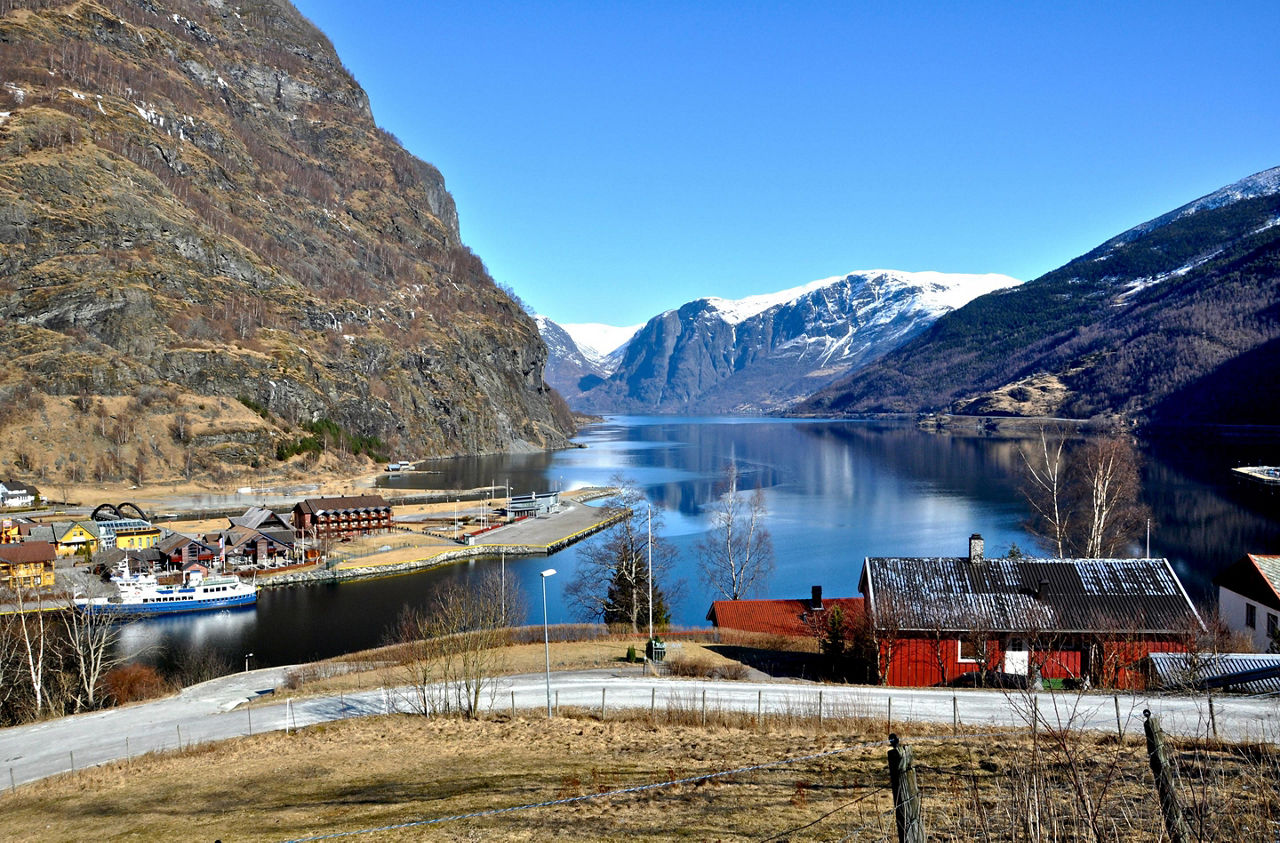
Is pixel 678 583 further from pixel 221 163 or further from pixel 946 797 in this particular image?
pixel 221 163

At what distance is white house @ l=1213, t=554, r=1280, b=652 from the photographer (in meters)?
30.2

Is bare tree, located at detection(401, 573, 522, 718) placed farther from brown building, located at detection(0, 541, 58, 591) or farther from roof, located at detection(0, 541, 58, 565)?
roof, located at detection(0, 541, 58, 565)

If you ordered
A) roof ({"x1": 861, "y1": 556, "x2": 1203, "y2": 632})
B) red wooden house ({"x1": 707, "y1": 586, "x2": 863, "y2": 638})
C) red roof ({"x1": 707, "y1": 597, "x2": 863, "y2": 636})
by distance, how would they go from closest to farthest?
roof ({"x1": 861, "y1": 556, "x2": 1203, "y2": 632}), red wooden house ({"x1": 707, "y1": 586, "x2": 863, "y2": 638}), red roof ({"x1": 707, "y1": 597, "x2": 863, "y2": 636})

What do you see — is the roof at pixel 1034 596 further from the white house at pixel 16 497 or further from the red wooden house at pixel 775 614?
the white house at pixel 16 497

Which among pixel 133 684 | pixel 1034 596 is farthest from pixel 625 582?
pixel 133 684

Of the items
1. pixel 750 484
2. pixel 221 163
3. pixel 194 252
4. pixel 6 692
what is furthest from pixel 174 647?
pixel 221 163

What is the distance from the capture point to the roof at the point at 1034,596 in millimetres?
24609

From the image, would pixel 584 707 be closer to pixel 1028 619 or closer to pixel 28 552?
pixel 1028 619

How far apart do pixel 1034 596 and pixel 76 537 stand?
224 feet

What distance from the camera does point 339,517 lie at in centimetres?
7512

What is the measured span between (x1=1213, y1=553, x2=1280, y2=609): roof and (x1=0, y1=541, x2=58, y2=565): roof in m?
67.5

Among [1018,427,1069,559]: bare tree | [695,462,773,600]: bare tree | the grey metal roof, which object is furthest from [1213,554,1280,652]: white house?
[695,462,773,600]: bare tree

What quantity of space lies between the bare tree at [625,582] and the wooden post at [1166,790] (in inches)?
1095

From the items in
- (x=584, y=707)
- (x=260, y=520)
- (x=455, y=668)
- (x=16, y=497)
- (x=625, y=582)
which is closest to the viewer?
(x=584, y=707)
